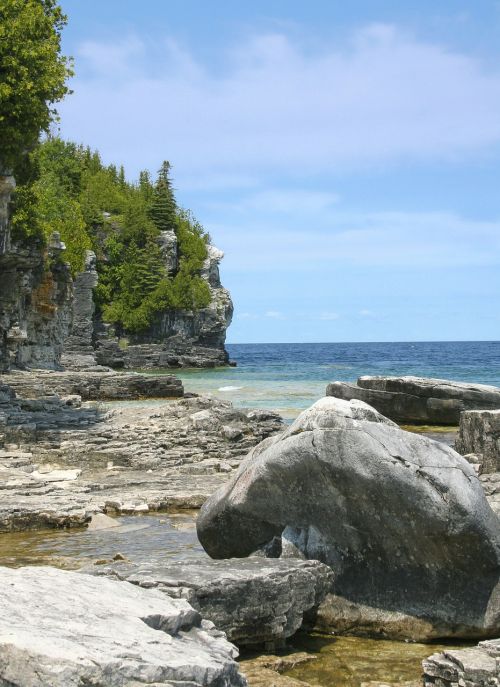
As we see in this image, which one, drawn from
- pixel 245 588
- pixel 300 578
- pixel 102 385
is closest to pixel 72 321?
pixel 102 385

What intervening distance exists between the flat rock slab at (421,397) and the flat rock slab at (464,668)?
892 inches

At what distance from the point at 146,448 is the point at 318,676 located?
1197cm

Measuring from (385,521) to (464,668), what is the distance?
5.67 ft

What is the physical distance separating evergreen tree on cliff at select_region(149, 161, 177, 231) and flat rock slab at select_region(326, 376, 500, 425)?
54.6 m

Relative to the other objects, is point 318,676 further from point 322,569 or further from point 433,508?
point 433,508

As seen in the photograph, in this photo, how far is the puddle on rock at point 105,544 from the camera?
358 inches

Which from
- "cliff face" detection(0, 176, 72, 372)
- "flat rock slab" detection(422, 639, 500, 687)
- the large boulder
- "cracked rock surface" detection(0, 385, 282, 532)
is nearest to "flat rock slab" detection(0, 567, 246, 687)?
"flat rock slab" detection(422, 639, 500, 687)

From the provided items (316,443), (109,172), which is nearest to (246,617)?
(316,443)

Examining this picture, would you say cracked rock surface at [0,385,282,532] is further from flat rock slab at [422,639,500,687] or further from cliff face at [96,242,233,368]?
cliff face at [96,242,233,368]

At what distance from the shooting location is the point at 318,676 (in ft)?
19.4

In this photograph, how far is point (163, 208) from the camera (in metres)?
81.8

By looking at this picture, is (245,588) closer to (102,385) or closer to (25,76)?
(25,76)

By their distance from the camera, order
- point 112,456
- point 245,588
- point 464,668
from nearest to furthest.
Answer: point 464,668 → point 245,588 → point 112,456

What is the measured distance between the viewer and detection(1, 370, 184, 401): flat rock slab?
3447 cm
